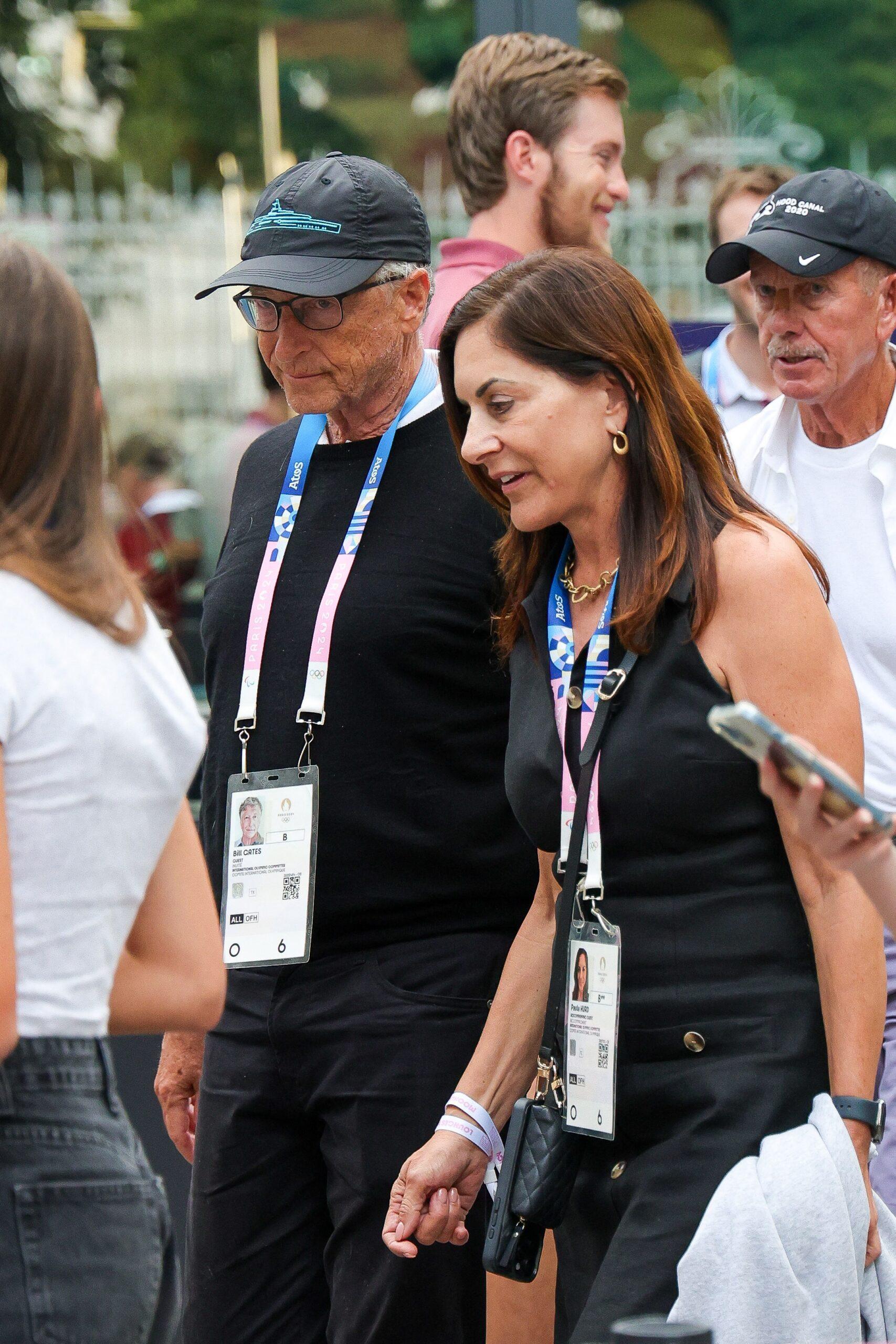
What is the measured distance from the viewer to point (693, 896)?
2.27 m

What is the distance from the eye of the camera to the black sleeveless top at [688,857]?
7.39ft

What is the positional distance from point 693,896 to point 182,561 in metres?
3.73

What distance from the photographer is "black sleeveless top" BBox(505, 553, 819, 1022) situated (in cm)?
225

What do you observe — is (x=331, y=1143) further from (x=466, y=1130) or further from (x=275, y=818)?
(x=275, y=818)

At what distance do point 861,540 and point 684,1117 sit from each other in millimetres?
1150

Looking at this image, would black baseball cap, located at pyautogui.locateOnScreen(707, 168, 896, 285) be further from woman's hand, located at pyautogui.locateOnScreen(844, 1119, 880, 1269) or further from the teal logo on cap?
woman's hand, located at pyautogui.locateOnScreen(844, 1119, 880, 1269)

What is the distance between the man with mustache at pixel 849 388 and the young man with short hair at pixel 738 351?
1390mm

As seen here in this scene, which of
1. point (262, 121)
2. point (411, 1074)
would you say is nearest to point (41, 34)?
point (262, 121)

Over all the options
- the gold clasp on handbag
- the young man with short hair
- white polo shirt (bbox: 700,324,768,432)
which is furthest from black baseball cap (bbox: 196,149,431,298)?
white polo shirt (bbox: 700,324,768,432)

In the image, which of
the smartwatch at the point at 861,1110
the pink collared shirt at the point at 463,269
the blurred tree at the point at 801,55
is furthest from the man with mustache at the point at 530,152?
the blurred tree at the point at 801,55

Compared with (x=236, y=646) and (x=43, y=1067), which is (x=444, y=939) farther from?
(x=43, y=1067)

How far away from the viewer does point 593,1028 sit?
2.29 metres

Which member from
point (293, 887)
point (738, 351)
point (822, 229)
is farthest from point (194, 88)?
point (293, 887)

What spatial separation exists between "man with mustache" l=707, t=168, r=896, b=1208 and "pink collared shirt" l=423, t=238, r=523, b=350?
0.91 metres
